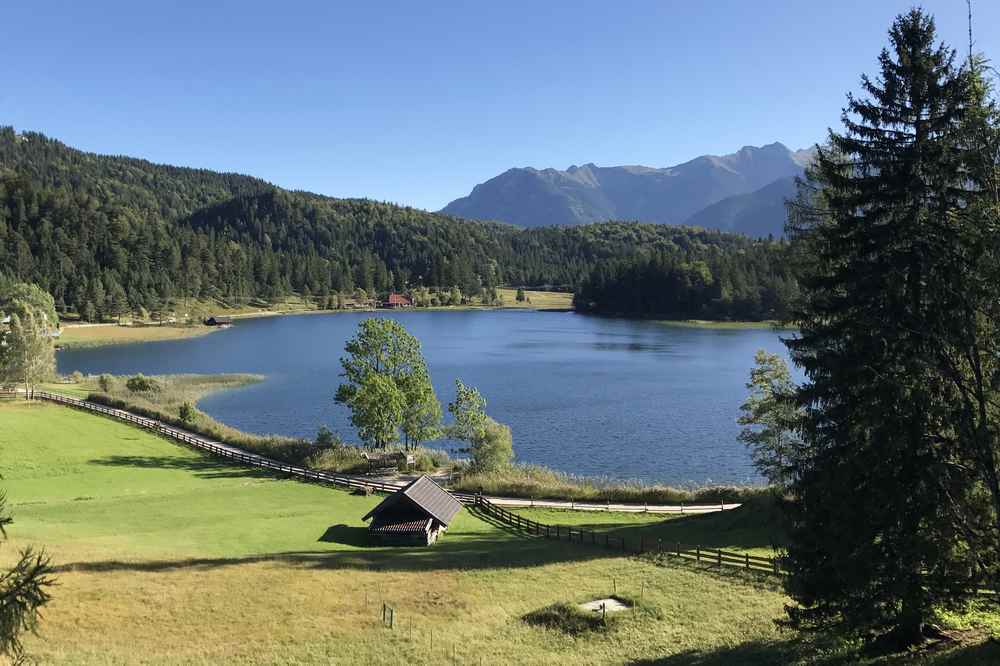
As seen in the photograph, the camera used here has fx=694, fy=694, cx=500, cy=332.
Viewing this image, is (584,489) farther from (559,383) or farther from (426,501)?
(559,383)

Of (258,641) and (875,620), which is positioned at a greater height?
(875,620)

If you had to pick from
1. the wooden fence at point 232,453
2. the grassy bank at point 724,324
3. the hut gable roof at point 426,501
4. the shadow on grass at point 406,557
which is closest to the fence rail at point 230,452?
the wooden fence at point 232,453

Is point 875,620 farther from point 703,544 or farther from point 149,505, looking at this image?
point 149,505

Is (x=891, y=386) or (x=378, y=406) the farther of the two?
(x=378, y=406)

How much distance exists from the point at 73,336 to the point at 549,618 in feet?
510

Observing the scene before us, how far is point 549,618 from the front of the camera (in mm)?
25391

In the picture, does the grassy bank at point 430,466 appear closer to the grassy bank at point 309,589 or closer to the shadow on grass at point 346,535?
the grassy bank at point 309,589

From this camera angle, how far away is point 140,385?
3514 inches

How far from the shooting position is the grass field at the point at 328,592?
875 inches

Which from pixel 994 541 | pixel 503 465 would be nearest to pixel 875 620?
pixel 994 541

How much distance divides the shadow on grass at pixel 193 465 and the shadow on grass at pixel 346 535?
16.5 metres

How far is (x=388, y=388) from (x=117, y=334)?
4879 inches

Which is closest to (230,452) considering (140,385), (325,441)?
(325,441)

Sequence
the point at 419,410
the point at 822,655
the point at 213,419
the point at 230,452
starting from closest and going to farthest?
the point at 822,655 → the point at 230,452 → the point at 419,410 → the point at 213,419
